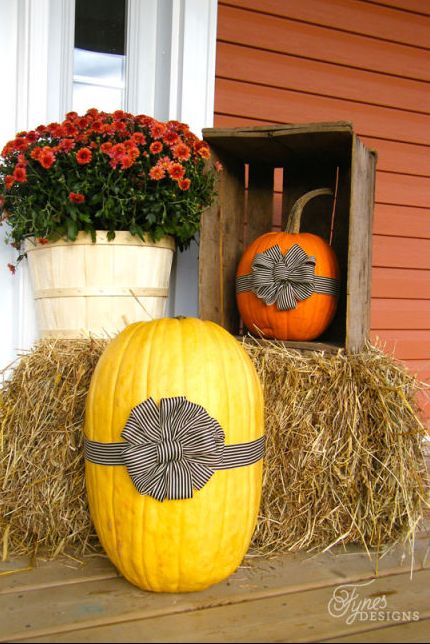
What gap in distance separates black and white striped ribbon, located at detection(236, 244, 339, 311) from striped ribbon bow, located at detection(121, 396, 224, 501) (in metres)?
0.65

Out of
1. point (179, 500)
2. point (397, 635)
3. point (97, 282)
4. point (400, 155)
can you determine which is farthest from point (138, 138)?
point (400, 155)

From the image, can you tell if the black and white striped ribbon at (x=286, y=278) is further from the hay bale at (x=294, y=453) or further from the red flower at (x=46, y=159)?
the red flower at (x=46, y=159)

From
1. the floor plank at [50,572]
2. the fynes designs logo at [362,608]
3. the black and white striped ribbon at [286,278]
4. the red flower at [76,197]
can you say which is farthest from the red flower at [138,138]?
the fynes designs logo at [362,608]

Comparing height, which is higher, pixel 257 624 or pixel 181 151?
pixel 181 151

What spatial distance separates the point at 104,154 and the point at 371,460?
1109 millimetres

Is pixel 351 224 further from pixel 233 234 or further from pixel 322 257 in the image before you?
pixel 233 234

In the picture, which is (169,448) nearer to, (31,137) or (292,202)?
(31,137)

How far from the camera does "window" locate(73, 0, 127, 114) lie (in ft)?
7.57

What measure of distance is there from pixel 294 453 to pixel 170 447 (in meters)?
0.51

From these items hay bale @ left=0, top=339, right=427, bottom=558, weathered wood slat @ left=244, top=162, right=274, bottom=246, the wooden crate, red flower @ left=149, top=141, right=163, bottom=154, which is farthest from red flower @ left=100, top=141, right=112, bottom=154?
weathered wood slat @ left=244, top=162, right=274, bottom=246

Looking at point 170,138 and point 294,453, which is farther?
point 170,138

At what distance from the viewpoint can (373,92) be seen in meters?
2.73

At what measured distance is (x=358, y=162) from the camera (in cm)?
177

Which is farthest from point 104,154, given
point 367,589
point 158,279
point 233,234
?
point 367,589
